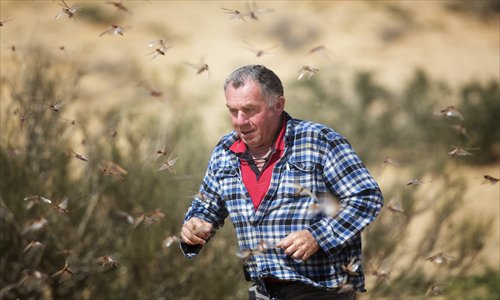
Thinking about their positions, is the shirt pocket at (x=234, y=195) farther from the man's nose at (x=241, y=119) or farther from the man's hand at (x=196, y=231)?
the man's nose at (x=241, y=119)

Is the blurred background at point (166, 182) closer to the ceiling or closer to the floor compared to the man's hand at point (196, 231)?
closer to the floor

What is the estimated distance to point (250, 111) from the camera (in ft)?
9.57

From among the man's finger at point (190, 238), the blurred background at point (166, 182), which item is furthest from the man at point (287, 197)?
the blurred background at point (166, 182)

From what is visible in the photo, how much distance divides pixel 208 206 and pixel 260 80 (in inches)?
23.3

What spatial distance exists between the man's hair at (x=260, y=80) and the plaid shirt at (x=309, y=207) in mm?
147

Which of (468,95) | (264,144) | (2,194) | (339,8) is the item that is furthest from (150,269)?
(339,8)

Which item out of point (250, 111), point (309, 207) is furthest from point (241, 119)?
point (309, 207)

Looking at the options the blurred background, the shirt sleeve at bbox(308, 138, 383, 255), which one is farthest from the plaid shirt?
the blurred background

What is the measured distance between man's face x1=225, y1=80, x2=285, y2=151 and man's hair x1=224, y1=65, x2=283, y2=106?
0.05 feet

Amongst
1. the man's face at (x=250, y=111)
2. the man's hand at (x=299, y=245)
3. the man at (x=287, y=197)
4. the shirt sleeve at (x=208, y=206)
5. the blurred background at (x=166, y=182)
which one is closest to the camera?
the man's hand at (x=299, y=245)

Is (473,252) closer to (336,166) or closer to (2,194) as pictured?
(2,194)

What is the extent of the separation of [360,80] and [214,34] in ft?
50.7

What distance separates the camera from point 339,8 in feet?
112

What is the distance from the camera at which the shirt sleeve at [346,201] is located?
9.05ft
